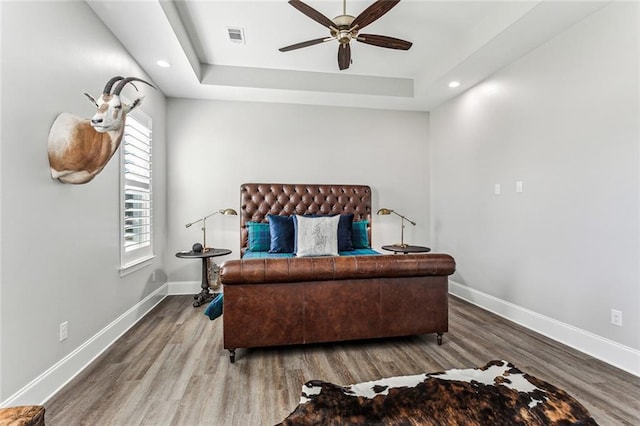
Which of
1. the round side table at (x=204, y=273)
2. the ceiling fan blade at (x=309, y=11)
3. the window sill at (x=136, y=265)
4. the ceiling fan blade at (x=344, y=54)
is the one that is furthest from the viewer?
the round side table at (x=204, y=273)

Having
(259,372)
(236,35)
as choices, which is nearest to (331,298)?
(259,372)

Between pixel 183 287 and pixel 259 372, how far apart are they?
8.69 feet

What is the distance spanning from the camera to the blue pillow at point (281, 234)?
Answer: 4.04m

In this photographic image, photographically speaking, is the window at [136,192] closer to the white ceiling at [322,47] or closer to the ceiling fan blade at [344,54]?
the white ceiling at [322,47]

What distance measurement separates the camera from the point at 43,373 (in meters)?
2.01

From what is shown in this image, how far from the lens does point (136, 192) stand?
3504 millimetres

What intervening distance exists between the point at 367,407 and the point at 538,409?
2.58 feet

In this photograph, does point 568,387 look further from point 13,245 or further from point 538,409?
point 13,245

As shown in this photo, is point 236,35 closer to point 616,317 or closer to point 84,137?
point 84,137

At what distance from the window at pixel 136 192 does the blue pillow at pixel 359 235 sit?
2.72m

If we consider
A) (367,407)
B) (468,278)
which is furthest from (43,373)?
(468,278)

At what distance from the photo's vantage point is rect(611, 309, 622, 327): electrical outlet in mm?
2480

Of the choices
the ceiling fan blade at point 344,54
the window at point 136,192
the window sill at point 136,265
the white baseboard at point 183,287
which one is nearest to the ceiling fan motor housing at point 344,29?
the ceiling fan blade at point 344,54

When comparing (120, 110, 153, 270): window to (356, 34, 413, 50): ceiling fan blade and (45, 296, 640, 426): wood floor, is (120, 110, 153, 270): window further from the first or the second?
(356, 34, 413, 50): ceiling fan blade
